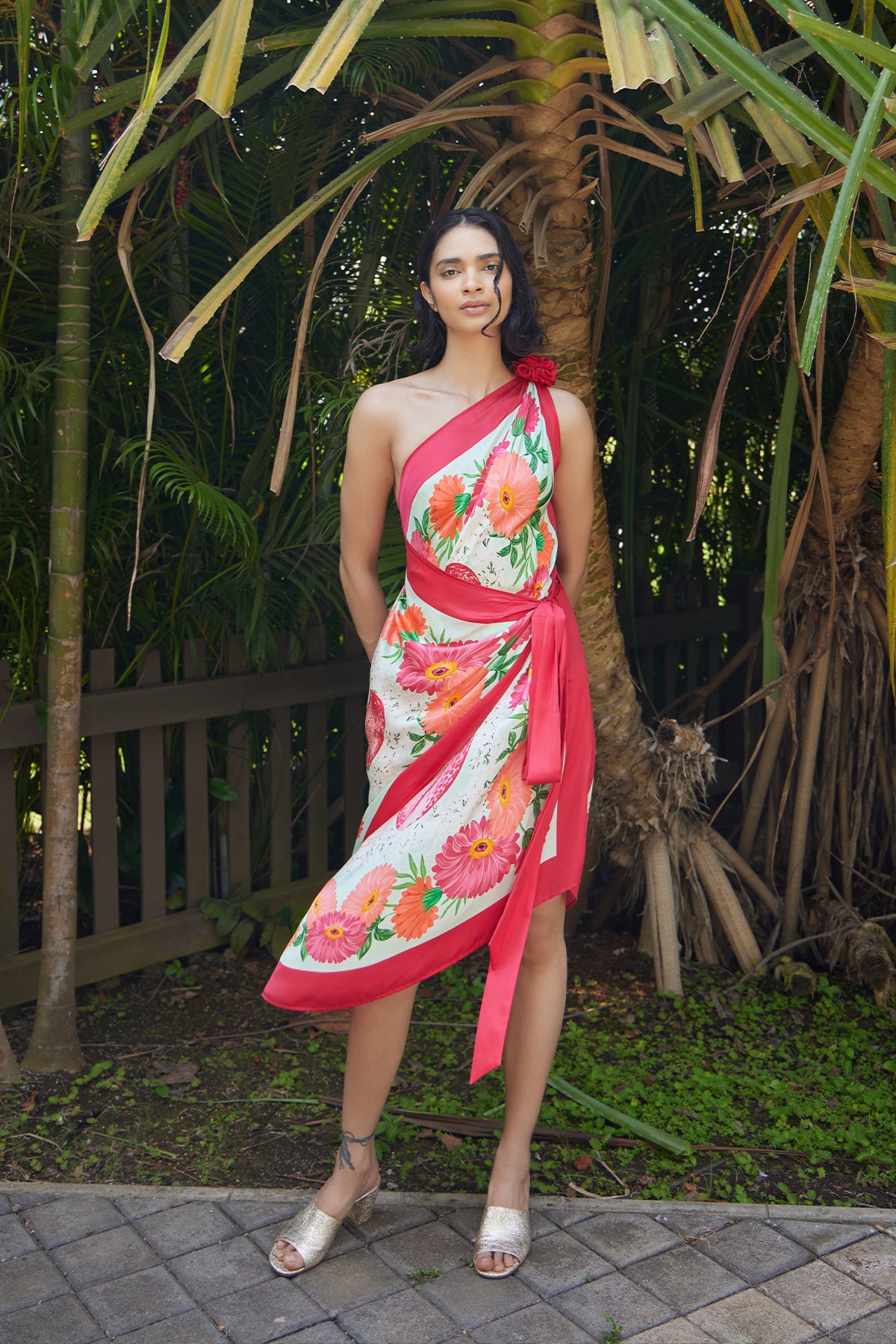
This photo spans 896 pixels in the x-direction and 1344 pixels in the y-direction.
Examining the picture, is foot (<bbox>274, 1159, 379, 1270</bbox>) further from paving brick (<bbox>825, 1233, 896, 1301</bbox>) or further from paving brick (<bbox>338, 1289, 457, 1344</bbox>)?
paving brick (<bbox>825, 1233, 896, 1301</bbox>)

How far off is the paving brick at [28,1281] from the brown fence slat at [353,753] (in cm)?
178

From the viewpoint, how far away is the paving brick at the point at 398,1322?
6.10ft

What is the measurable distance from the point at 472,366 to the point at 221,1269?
1.58m

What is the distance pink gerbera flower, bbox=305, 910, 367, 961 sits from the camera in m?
2.03

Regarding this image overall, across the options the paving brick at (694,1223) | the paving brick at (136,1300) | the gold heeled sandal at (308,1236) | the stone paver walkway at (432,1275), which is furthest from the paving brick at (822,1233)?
the paving brick at (136,1300)

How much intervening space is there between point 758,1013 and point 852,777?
73 cm

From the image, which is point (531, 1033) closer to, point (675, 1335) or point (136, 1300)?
point (675, 1335)

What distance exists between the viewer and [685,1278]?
201 centimetres

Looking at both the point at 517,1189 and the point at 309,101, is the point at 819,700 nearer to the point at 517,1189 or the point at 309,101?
the point at 517,1189

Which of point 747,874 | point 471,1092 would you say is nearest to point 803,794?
point 747,874

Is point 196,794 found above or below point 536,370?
below

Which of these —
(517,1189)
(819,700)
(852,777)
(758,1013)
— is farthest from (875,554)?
(517,1189)

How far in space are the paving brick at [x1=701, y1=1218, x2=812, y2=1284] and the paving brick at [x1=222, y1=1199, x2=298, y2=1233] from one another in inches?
29.2

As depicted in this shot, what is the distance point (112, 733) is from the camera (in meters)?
3.07
